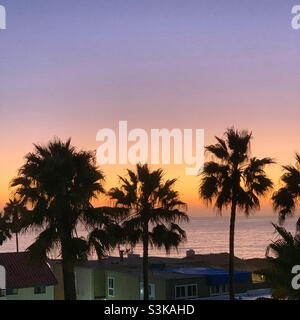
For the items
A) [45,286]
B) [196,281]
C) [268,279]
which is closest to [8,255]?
[45,286]

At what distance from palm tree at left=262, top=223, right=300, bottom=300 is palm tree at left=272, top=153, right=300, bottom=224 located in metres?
9.54

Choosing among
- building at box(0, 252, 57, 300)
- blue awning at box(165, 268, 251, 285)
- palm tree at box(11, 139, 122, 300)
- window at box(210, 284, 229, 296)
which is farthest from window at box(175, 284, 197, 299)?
palm tree at box(11, 139, 122, 300)

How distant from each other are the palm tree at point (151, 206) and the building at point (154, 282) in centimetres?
846

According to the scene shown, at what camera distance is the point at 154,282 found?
35.2m

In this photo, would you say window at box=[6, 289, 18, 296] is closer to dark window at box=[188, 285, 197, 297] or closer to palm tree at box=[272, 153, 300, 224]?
dark window at box=[188, 285, 197, 297]

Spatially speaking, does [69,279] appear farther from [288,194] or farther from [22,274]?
[22,274]

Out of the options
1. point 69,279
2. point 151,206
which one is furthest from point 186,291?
point 69,279

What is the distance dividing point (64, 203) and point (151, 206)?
25.4 ft

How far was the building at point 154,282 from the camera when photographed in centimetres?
3500

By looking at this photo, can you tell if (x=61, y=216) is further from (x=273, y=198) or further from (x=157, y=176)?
(x=273, y=198)

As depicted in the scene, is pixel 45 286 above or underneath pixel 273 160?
underneath
